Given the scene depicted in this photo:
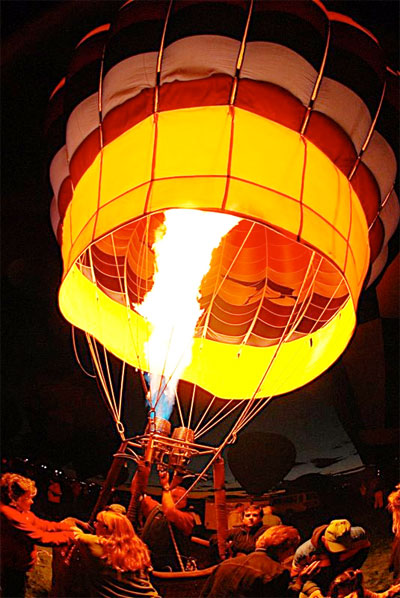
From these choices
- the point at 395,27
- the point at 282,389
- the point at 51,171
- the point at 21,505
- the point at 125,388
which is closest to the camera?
the point at 51,171

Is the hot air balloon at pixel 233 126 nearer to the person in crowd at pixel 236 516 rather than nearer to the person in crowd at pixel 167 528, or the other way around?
the person in crowd at pixel 236 516

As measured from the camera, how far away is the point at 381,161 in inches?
110

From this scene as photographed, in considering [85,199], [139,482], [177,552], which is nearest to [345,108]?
[85,199]

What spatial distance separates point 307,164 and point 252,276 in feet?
4.27

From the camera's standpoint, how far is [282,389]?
11.8 feet

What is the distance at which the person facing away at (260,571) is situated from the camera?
3.87 meters

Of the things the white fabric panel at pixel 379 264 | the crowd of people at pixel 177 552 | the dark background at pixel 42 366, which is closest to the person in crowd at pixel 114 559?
the crowd of people at pixel 177 552

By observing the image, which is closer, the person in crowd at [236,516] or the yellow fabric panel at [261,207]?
the yellow fabric panel at [261,207]

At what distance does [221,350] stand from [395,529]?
141 cm

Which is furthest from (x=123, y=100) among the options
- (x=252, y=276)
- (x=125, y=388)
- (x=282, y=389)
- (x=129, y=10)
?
(x=125, y=388)

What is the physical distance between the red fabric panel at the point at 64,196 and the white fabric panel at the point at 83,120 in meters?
0.19

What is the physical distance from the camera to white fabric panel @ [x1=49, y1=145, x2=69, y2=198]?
9.72ft

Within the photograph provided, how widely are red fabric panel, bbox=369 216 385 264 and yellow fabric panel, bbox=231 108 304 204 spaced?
2.03 feet

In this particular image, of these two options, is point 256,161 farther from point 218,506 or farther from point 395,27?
point 218,506
